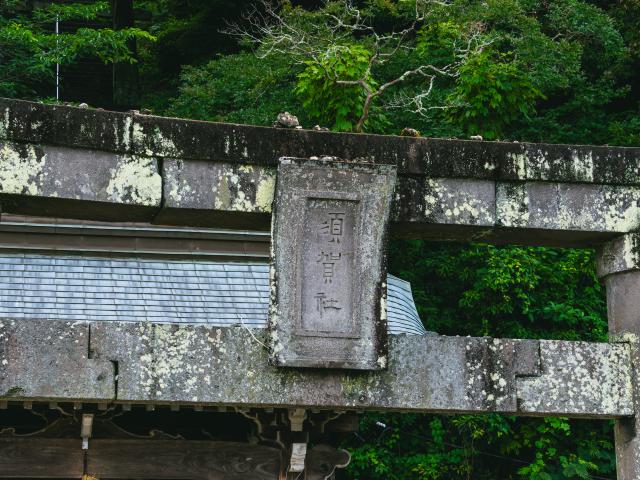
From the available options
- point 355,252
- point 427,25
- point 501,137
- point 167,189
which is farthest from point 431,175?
point 427,25

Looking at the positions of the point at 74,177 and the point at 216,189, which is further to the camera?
the point at 216,189

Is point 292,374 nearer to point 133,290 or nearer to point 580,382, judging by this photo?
point 580,382

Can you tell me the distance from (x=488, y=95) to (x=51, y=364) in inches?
454

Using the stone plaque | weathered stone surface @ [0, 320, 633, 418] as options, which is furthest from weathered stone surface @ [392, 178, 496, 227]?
weathered stone surface @ [0, 320, 633, 418]

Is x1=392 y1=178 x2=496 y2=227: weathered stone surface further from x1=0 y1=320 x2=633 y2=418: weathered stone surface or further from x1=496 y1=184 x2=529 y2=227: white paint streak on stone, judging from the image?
x1=0 y1=320 x2=633 y2=418: weathered stone surface

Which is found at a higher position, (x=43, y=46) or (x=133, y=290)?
(x=43, y=46)

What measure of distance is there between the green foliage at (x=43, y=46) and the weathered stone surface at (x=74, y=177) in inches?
434

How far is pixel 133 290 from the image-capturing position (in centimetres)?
1122

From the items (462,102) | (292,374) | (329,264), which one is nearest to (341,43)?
(462,102)

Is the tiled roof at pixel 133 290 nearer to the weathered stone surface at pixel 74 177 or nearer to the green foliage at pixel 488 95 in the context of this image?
the weathered stone surface at pixel 74 177

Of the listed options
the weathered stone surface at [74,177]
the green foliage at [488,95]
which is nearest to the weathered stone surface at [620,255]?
the weathered stone surface at [74,177]

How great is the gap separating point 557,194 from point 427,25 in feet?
38.3

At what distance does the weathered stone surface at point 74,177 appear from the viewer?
577 centimetres

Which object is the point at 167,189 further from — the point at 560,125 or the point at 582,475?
the point at 560,125
